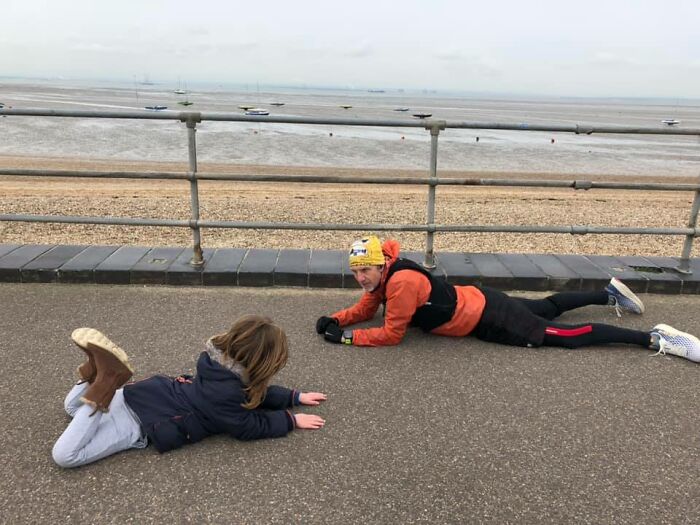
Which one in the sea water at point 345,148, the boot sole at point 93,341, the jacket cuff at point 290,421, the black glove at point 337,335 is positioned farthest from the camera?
the sea water at point 345,148

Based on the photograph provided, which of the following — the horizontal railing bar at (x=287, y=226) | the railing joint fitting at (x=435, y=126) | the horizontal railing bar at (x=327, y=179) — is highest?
the railing joint fitting at (x=435, y=126)

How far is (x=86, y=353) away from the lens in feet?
7.94

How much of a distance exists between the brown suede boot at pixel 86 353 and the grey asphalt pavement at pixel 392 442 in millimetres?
328

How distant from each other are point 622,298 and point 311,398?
7.92ft

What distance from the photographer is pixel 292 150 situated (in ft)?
69.5

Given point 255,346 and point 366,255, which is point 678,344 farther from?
point 255,346

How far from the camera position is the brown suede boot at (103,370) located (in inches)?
90.9

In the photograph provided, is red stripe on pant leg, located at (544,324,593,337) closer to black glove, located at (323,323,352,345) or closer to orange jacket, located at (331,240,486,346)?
orange jacket, located at (331,240,486,346)

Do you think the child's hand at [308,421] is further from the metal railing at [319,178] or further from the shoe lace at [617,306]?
the shoe lace at [617,306]

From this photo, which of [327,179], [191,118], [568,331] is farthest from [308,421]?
[191,118]

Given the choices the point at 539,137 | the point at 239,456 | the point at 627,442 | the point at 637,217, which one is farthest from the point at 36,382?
the point at 539,137

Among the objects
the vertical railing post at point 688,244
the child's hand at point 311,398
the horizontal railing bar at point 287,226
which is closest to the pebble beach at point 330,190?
the horizontal railing bar at point 287,226

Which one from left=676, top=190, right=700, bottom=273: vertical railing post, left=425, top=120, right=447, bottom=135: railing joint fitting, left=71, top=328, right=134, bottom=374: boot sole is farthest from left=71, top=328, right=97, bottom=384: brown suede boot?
left=676, top=190, right=700, bottom=273: vertical railing post

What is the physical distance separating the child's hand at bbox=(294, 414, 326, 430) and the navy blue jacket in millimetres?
60
